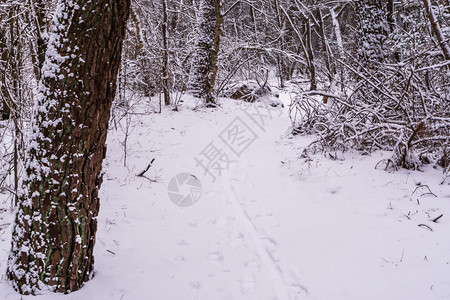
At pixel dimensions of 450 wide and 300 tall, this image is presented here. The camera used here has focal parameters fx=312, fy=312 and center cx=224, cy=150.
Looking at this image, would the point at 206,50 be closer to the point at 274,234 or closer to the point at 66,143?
the point at 274,234

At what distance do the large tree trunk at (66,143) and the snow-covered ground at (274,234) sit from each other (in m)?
0.29

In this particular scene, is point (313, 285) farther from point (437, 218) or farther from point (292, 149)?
point (292, 149)

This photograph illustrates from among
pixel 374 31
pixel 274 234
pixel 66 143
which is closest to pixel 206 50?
pixel 374 31

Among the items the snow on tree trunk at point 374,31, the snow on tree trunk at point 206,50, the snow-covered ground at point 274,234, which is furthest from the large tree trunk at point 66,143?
the snow on tree trunk at point 206,50

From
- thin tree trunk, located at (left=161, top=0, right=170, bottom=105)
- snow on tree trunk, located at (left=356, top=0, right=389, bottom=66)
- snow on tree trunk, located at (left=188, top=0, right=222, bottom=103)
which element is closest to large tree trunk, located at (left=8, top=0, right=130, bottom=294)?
snow on tree trunk, located at (left=356, top=0, right=389, bottom=66)

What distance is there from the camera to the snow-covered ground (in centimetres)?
257

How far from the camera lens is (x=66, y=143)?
2.10 metres

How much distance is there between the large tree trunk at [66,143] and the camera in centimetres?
207

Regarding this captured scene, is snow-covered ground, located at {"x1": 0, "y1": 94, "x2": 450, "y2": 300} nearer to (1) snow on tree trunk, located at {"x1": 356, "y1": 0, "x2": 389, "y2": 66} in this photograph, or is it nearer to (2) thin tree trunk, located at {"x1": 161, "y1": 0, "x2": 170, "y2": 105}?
(1) snow on tree trunk, located at {"x1": 356, "y1": 0, "x2": 389, "y2": 66}

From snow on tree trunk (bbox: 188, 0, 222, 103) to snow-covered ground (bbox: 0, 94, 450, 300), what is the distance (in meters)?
5.67

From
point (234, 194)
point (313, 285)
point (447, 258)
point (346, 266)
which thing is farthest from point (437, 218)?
point (234, 194)

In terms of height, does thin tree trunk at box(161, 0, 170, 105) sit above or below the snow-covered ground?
above

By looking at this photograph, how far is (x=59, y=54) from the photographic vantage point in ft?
6.82

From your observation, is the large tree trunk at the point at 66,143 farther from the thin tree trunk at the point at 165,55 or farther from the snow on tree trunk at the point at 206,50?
the snow on tree trunk at the point at 206,50
